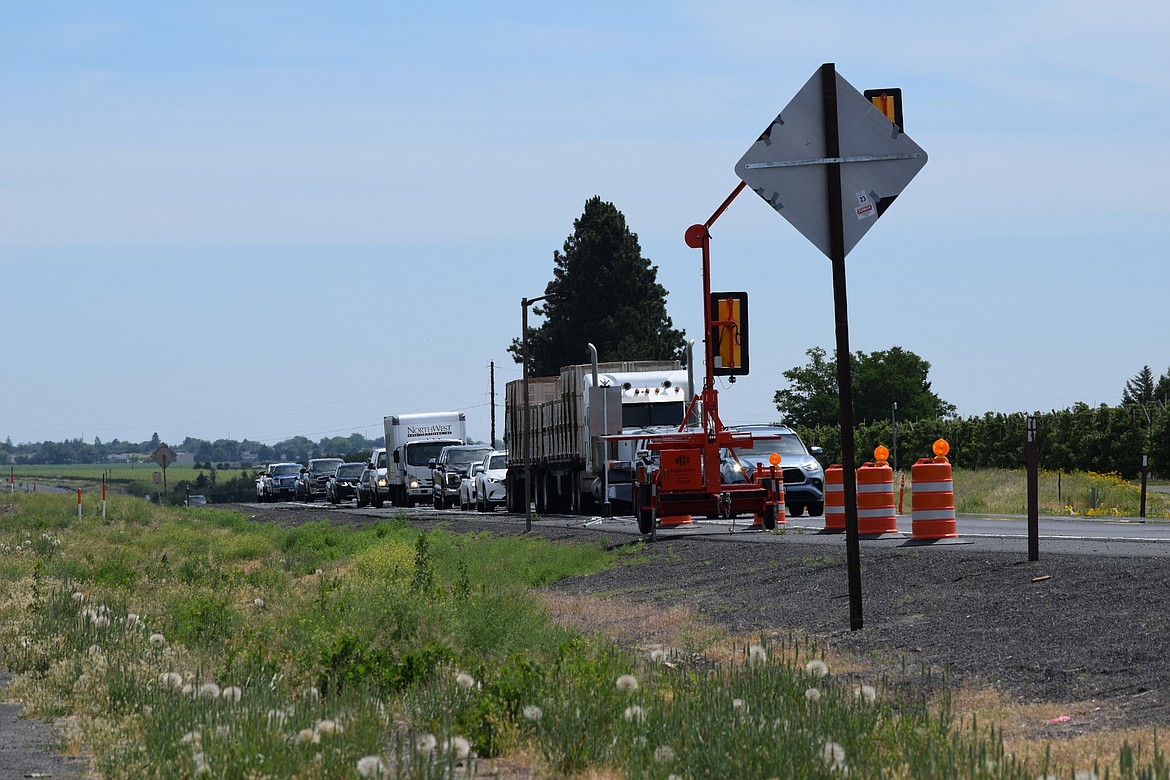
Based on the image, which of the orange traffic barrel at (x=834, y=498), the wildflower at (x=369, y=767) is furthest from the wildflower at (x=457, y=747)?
the orange traffic barrel at (x=834, y=498)

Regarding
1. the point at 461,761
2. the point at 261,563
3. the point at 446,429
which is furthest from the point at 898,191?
the point at 446,429

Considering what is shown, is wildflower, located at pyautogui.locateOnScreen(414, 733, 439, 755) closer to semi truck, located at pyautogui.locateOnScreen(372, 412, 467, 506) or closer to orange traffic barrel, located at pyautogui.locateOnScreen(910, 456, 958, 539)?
orange traffic barrel, located at pyautogui.locateOnScreen(910, 456, 958, 539)

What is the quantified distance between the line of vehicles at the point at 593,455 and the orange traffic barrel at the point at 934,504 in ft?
23.3

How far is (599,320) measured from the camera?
95188 millimetres

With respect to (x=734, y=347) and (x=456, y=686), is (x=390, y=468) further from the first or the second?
(x=456, y=686)

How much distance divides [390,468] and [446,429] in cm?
387

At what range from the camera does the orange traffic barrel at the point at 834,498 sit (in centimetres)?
2303

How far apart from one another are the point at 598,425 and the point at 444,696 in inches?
1158

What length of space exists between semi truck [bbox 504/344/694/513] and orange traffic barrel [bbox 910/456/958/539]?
14.7m

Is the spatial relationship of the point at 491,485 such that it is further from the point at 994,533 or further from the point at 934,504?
the point at 934,504

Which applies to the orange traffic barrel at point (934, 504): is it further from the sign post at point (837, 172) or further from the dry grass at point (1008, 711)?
the sign post at point (837, 172)

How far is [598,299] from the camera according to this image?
96062mm

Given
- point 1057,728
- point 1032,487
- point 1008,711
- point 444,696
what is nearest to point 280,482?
point 1032,487

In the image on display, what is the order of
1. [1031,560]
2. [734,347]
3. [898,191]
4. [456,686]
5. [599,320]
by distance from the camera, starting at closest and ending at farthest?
1. [456,686]
2. [898,191]
3. [1031,560]
4. [734,347]
5. [599,320]
